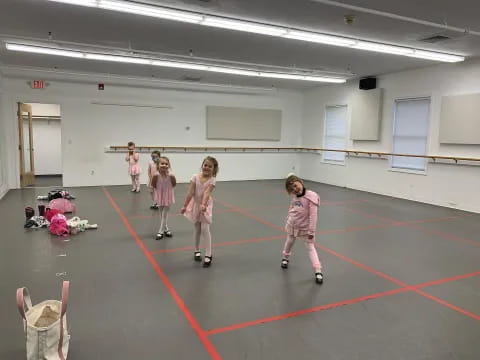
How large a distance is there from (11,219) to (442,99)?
873 cm

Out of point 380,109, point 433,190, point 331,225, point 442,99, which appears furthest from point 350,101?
point 331,225

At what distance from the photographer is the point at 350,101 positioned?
10.1m

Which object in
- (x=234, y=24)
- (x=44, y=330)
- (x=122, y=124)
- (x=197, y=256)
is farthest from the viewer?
(x=122, y=124)

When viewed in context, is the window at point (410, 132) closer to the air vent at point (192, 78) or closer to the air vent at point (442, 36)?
the air vent at point (442, 36)

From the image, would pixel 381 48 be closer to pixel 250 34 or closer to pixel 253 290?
pixel 250 34

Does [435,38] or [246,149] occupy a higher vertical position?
[435,38]

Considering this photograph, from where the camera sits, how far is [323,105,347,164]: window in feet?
34.4

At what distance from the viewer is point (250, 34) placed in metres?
5.59

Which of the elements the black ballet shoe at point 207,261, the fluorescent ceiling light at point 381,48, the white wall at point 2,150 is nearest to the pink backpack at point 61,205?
the white wall at point 2,150

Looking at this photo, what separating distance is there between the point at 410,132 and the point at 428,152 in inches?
29.1

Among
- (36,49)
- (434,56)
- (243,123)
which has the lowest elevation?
(243,123)

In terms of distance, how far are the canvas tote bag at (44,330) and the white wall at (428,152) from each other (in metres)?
7.66

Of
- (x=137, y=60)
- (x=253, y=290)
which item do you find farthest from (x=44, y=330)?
(x=137, y=60)

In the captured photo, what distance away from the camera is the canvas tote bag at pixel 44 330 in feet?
6.70
